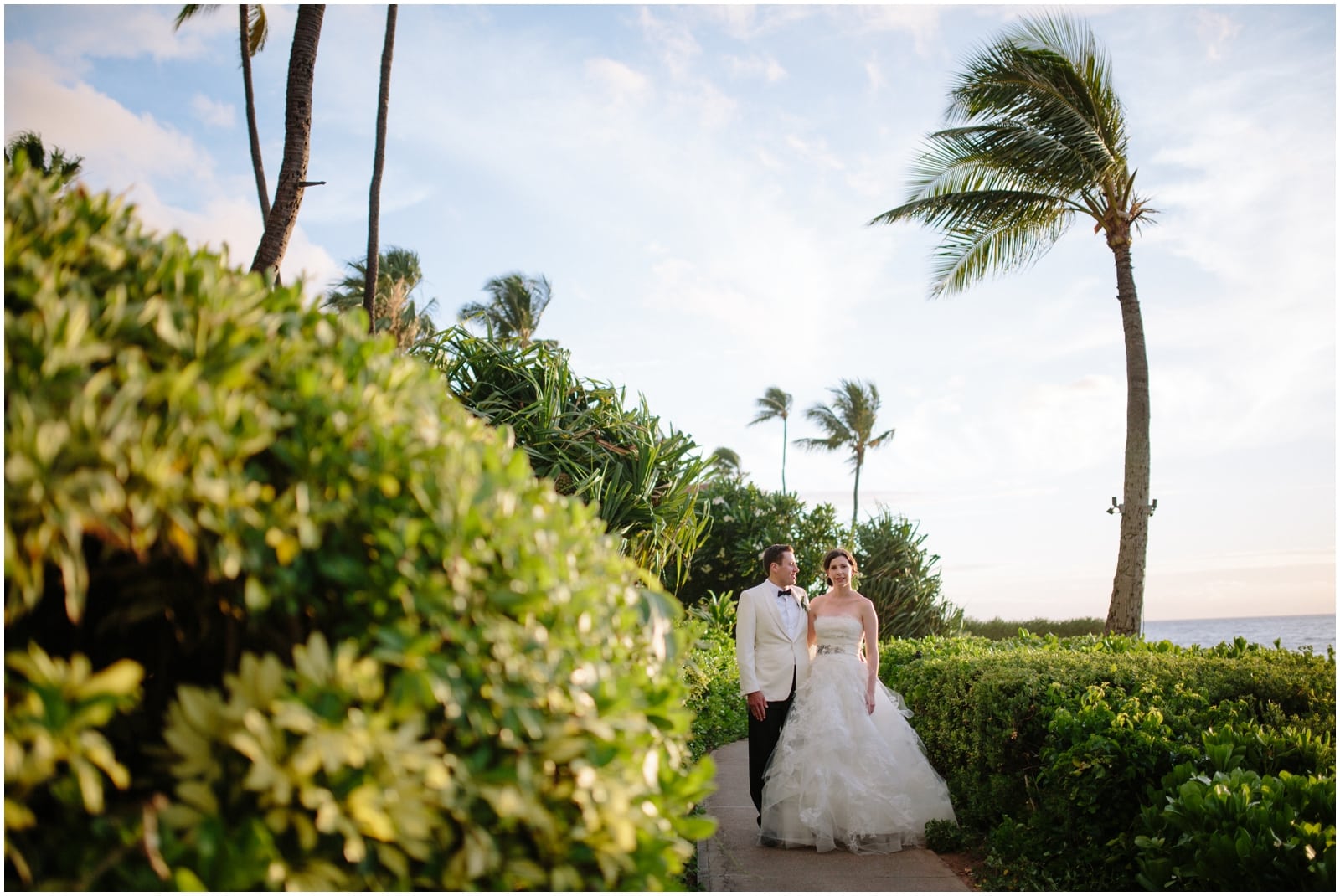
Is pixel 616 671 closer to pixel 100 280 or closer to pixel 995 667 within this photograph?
pixel 100 280

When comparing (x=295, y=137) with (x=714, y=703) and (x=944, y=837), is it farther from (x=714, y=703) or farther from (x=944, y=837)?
(x=714, y=703)

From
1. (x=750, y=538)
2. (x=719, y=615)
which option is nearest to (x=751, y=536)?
(x=750, y=538)

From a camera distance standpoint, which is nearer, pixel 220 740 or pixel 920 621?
pixel 220 740

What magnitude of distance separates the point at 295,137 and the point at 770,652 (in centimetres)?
510

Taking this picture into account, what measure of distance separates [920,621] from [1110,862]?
12571mm

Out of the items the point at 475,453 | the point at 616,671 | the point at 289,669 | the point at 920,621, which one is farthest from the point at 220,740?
the point at 920,621

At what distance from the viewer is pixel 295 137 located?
20.3ft

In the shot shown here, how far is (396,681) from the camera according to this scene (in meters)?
1.55

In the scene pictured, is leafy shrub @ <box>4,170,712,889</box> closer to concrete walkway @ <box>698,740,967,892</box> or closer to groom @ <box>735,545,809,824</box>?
concrete walkway @ <box>698,740,967,892</box>

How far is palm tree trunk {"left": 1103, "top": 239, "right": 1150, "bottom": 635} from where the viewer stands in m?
11.1

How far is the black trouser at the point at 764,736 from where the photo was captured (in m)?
6.02

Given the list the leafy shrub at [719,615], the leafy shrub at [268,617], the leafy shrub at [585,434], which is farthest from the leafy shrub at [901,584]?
the leafy shrub at [268,617]

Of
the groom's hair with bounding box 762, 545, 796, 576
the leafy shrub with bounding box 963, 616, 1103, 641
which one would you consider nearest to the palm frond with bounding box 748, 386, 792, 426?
the leafy shrub with bounding box 963, 616, 1103, 641

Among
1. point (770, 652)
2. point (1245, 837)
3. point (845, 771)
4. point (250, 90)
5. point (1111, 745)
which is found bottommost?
point (845, 771)
